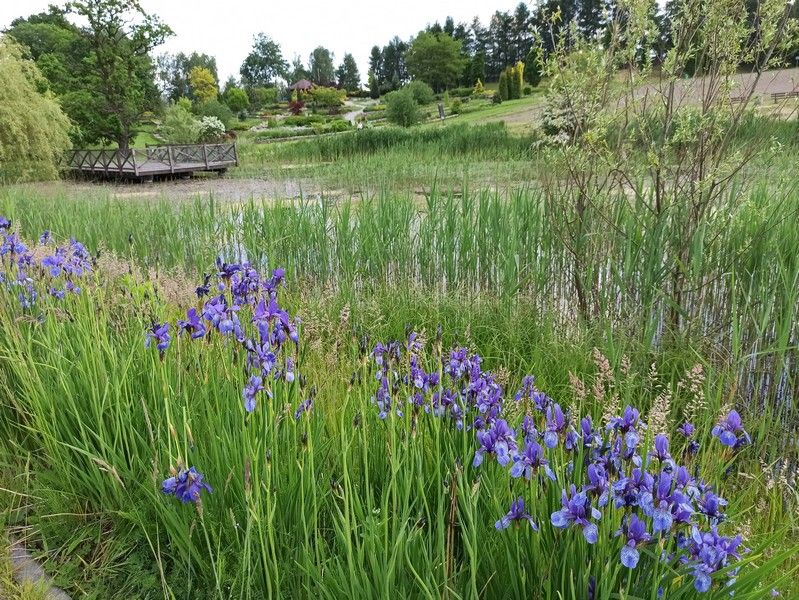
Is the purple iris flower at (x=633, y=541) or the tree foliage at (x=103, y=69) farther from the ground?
the tree foliage at (x=103, y=69)

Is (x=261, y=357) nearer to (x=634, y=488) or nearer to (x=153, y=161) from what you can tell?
(x=634, y=488)

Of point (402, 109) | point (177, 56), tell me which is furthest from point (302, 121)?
point (177, 56)

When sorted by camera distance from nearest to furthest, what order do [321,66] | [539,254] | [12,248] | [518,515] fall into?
[518,515]
[12,248]
[539,254]
[321,66]

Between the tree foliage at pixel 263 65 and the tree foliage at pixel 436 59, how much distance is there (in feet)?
99.9

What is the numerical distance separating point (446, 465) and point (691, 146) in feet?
7.94

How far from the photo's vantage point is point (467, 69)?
59812mm

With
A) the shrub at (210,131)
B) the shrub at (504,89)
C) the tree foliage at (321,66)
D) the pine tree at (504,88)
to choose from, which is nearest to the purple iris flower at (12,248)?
the shrub at (210,131)

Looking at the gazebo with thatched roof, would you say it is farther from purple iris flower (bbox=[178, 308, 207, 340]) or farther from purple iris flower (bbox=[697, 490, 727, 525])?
purple iris flower (bbox=[697, 490, 727, 525])

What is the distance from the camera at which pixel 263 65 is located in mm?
81312

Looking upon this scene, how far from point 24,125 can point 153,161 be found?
5631mm

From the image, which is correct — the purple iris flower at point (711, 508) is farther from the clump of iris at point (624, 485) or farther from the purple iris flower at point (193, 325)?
the purple iris flower at point (193, 325)

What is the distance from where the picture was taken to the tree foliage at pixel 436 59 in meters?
57.2

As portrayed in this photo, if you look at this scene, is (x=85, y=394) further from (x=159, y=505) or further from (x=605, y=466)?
(x=605, y=466)

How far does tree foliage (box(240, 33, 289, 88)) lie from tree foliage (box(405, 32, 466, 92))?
30444 mm
